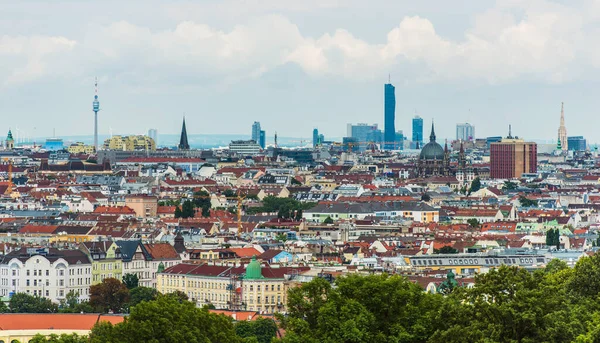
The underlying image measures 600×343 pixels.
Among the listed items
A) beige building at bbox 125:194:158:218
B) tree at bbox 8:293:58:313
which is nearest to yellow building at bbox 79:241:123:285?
tree at bbox 8:293:58:313

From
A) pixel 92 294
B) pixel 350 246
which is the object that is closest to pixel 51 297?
pixel 92 294

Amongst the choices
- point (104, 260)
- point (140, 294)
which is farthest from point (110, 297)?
point (104, 260)

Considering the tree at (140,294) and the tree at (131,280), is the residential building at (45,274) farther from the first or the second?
the tree at (140,294)

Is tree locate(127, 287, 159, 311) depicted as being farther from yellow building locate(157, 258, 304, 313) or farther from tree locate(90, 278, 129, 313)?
yellow building locate(157, 258, 304, 313)

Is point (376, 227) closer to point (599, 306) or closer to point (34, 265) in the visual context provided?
point (34, 265)

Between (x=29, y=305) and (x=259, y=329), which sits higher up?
(x=259, y=329)

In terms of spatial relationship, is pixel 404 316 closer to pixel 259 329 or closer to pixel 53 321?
pixel 259 329
